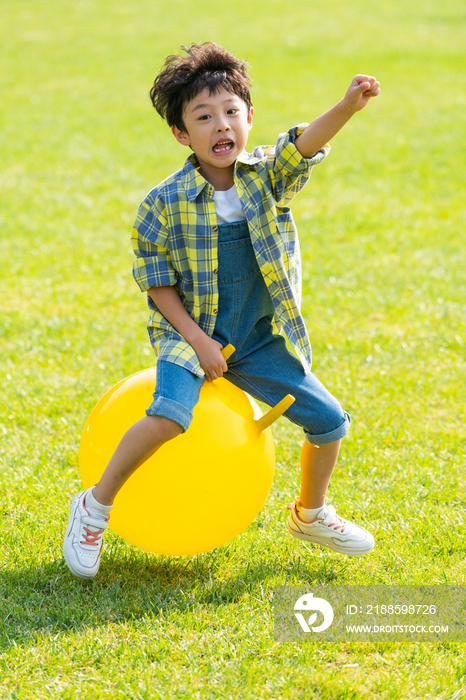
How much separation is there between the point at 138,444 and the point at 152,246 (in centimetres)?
81

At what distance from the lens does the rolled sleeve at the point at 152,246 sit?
3047mm

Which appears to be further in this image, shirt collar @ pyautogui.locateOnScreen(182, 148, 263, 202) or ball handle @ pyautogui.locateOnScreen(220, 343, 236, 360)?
ball handle @ pyautogui.locateOnScreen(220, 343, 236, 360)

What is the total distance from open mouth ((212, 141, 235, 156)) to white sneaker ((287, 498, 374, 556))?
1.60 m

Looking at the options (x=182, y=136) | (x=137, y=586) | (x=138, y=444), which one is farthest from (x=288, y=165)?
(x=137, y=586)

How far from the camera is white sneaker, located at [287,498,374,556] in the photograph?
10.9 feet

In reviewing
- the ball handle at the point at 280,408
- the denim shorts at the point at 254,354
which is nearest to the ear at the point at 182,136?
the denim shorts at the point at 254,354

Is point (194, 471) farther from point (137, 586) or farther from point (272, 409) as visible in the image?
point (137, 586)

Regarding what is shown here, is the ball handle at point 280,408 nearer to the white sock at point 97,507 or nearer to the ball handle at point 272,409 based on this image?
the ball handle at point 272,409

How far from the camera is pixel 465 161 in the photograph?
10109 mm

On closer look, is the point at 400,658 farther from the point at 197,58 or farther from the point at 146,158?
the point at 146,158

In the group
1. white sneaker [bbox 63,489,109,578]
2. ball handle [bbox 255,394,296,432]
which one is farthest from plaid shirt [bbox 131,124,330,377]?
white sneaker [bbox 63,489,109,578]

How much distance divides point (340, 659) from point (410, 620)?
1.24 ft

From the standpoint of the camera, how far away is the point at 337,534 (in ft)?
10.9

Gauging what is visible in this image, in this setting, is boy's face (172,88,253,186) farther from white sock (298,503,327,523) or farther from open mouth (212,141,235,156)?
white sock (298,503,327,523)
